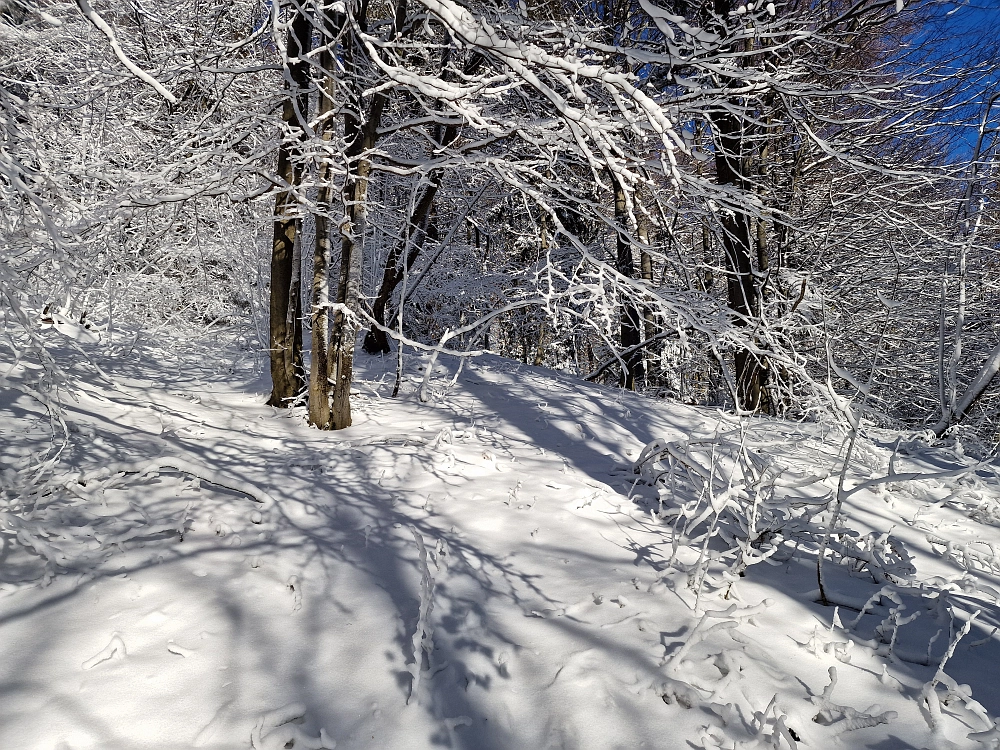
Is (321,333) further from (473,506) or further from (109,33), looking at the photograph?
(109,33)

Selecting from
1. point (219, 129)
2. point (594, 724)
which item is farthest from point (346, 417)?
point (594, 724)

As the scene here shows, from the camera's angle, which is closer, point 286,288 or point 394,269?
point 286,288

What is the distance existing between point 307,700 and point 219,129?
184 inches

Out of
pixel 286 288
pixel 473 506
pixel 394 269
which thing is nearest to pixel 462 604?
pixel 473 506

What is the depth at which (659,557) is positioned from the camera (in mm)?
Result: 3064

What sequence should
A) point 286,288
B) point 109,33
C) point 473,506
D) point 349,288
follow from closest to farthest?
point 109,33 → point 473,506 → point 349,288 → point 286,288

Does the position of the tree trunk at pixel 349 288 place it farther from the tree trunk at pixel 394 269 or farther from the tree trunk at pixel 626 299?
Answer: the tree trunk at pixel 626 299

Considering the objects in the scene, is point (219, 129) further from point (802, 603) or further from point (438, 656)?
point (802, 603)

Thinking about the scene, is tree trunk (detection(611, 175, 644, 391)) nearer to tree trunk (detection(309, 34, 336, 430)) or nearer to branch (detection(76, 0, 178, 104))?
tree trunk (detection(309, 34, 336, 430))

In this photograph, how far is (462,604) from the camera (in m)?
2.58

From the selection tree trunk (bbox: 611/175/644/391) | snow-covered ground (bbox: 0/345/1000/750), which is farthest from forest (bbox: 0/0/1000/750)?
tree trunk (bbox: 611/175/644/391)

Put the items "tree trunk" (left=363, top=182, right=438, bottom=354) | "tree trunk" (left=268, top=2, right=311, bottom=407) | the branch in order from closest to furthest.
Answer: the branch
"tree trunk" (left=268, top=2, right=311, bottom=407)
"tree trunk" (left=363, top=182, right=438, bottom=354)

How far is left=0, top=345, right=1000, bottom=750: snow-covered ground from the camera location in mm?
1852

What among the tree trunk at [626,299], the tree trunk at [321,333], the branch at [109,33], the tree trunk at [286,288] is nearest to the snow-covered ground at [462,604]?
the tree trunk at [321,333]
